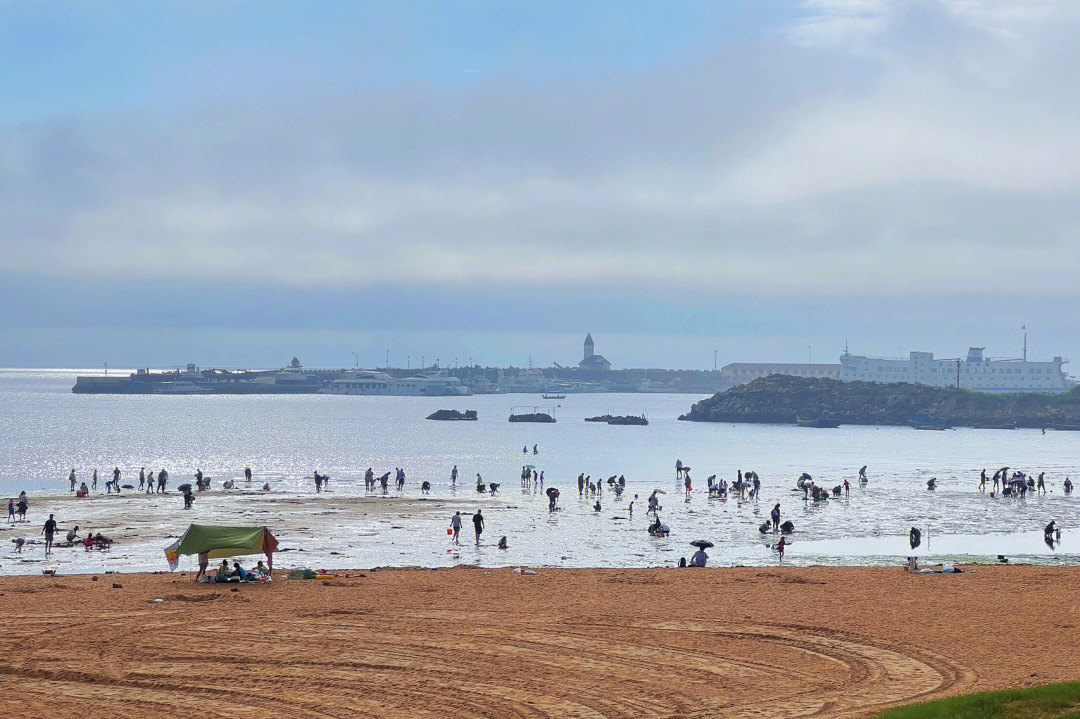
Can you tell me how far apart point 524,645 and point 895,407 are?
183 m

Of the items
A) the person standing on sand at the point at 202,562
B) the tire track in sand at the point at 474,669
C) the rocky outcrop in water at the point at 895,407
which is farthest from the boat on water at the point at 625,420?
the tire track in sand at the point at 474,669

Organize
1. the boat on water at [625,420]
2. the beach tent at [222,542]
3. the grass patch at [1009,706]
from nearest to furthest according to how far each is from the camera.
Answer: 1. the grass patch at [1009,706]
2. the beach tent at [222,542]
3. the boat on water at [625,420]

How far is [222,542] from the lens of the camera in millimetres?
26234

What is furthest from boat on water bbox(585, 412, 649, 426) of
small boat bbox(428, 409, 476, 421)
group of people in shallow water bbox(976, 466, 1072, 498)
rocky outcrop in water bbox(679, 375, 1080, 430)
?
group of people in shallow water bbox(976, 466, 1072, 498)

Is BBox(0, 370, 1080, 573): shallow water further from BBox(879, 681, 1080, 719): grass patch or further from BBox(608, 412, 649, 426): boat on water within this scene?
BBox(608, 412, 649, 426): boat on water

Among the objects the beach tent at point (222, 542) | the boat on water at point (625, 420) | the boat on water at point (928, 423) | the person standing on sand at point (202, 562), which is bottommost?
the boat on water at point (625, 420)

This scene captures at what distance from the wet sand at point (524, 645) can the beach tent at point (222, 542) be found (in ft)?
3.35

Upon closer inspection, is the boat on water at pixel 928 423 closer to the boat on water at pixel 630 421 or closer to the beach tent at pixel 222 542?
the boat on water at pixel 630 421

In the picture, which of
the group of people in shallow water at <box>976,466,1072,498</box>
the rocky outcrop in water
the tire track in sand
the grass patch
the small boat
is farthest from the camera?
the rocky outcrop in water

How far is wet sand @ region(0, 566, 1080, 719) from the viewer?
14.6 metres

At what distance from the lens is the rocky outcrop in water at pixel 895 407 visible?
180 metres

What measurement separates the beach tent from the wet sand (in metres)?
1.02

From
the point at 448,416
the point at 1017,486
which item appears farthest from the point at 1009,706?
the point at 448,416

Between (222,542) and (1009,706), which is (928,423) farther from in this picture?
(1009,706)
